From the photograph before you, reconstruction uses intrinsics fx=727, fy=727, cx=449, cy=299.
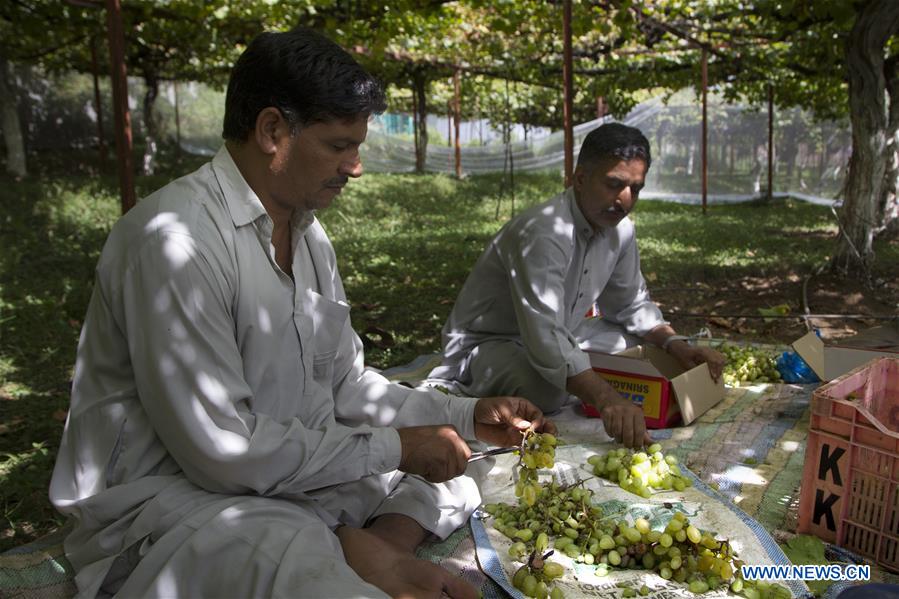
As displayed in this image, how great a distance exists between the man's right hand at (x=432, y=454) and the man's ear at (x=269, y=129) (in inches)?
35.9

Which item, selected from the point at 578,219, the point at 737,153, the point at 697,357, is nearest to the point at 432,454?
the point at 578,219

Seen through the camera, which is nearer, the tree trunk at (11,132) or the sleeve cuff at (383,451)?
the sleeve cuff at (383,451)

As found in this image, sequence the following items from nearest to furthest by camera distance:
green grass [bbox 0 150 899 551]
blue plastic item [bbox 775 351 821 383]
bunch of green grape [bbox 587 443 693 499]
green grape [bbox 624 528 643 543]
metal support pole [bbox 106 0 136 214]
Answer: green grape [bbox 624 528 643 543], bunch of green grape [bbox 587 443 693 499], green grass [bbox 0 150 899 551], blue plastic item [bbox 775 351 821 383], metal support pole [bbox 106 0 136 214]

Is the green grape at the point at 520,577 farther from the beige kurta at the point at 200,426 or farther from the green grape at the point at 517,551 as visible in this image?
the beige kurta at the point at 200,426

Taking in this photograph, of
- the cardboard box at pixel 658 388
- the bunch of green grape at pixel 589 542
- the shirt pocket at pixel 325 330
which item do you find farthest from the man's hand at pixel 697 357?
the shirt pocket at pixel 325 330

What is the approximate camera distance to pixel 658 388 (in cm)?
360

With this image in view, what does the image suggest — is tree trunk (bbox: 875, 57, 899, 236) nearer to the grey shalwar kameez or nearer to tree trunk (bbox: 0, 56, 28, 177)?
the grey shalwar kameez

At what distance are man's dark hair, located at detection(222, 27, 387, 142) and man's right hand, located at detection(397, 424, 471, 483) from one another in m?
0.96

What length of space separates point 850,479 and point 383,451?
159 cm

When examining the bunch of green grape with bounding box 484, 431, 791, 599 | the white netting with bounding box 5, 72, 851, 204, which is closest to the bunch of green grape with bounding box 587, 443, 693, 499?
the bunch of green grape with bounding box 484, 431, 791, 599

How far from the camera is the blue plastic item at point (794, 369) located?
4.29 m

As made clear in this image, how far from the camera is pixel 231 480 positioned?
1.88 metres

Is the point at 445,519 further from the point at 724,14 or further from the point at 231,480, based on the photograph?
the point at 724,14

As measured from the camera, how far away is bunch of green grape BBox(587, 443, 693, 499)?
288cm
